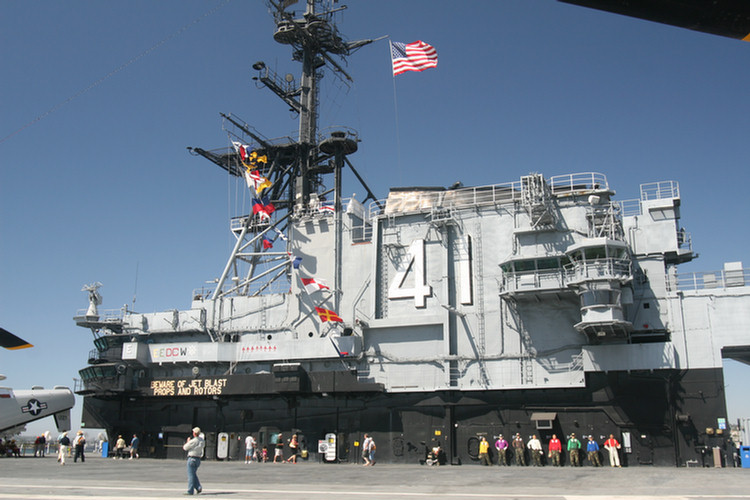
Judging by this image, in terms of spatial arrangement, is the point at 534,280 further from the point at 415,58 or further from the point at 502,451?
the point at 415,58

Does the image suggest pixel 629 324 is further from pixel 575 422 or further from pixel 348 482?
pixel 348 482

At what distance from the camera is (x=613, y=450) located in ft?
89.5

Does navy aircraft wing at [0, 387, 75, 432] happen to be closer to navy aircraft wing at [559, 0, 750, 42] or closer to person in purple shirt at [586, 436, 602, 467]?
person in purple shirt at [586, 436, 602, 467]

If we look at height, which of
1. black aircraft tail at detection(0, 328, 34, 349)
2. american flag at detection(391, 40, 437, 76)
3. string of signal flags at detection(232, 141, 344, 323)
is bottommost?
black aircraft tail at detection(0, 328, 34, 349)

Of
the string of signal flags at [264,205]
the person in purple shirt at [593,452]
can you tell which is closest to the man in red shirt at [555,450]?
the person in purple shirt at [593,452]

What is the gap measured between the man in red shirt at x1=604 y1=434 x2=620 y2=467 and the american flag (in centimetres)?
2088

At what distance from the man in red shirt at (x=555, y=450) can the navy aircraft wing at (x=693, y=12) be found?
26.9 meters

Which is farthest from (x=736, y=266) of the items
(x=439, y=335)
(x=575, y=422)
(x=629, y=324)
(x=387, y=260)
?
(x=387, y=260)

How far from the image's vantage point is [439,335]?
3198cm

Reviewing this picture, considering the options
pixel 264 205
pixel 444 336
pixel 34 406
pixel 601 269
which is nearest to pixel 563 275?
pixel 601 269

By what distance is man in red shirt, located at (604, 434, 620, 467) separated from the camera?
27234 millimetres

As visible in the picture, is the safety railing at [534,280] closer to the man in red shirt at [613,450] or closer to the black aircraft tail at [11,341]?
Result: the man in red shirt at [613,450]

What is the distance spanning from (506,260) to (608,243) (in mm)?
4848

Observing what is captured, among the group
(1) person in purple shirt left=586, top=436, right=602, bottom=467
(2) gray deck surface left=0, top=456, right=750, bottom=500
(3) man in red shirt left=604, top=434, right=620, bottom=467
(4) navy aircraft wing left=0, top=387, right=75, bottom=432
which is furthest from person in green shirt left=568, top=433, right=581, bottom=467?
(4) navy aircraft wing left=0, top=387, right=75, bottom=432
